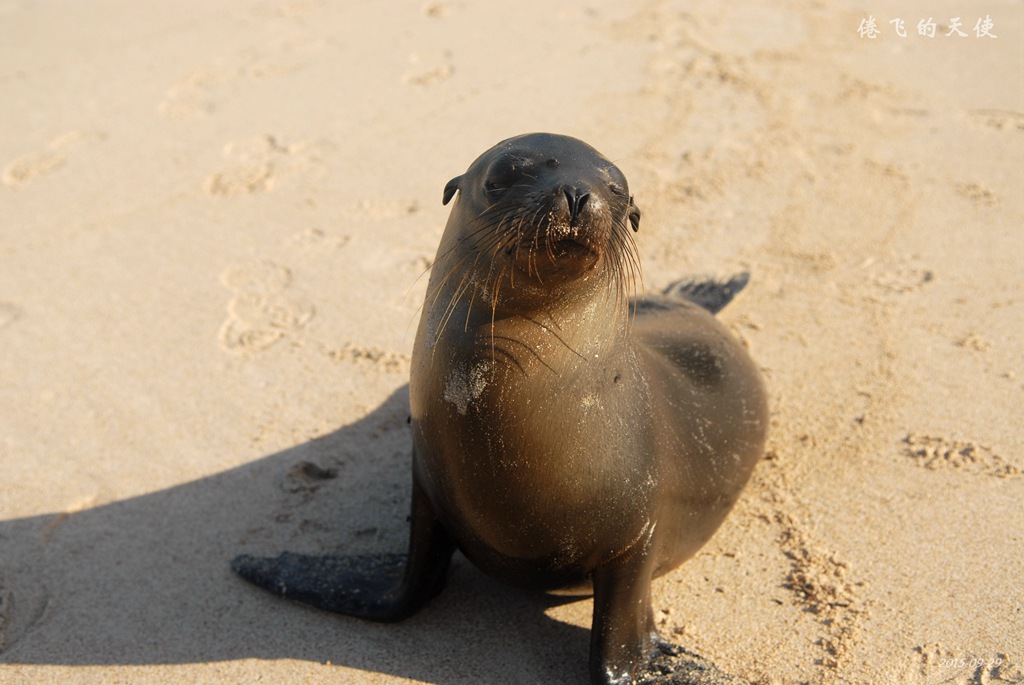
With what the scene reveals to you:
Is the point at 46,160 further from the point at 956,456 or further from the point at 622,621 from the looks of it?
the point at 956,456

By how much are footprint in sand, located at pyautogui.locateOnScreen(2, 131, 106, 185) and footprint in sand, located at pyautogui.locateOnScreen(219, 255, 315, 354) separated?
1599 mm

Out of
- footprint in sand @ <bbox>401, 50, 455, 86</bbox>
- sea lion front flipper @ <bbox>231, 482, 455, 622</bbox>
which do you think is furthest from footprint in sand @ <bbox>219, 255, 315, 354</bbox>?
footprint in sand @ <bbox>401, 50, 455, 86</bbox>

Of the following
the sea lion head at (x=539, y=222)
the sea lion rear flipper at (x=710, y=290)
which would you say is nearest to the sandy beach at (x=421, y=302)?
the sea lion rear flipper at (x=710, y=290)

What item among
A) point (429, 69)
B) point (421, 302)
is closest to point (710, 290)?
point (421, 302)

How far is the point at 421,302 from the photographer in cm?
496

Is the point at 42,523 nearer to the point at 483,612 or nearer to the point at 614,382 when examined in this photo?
the point at 483,612

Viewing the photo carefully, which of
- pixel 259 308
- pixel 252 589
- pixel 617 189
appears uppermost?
pixel 617 189

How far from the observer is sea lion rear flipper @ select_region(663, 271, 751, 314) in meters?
4.73

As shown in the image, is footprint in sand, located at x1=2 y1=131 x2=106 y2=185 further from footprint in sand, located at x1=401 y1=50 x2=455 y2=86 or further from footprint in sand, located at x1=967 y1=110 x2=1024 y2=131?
footprint in sand, located at x1=967 y1=110 x2=1024 y2=131

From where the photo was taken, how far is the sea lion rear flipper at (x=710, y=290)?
4.73m

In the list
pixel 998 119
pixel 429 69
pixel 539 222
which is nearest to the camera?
pixel 539 222

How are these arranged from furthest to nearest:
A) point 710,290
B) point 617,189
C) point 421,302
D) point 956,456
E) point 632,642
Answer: point 421,302
point 710,290
point 956,456
point 632,642
point 617,189

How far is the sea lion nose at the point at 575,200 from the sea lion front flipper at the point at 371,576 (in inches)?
43.2

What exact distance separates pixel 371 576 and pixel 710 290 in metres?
2.18
